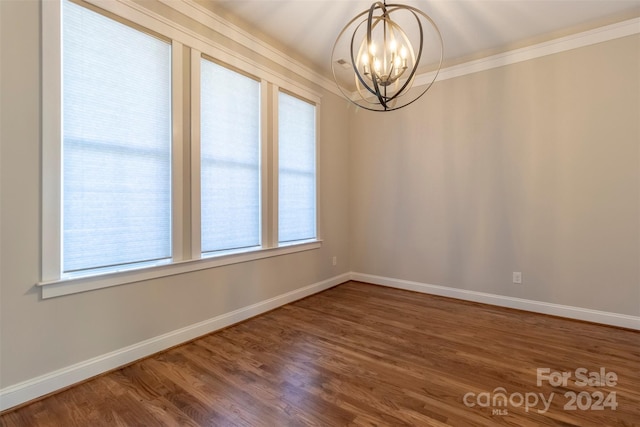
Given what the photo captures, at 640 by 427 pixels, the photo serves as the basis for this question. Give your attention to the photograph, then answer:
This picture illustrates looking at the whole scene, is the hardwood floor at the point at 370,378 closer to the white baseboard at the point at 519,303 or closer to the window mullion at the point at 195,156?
the white baseboard at the point at 519,303

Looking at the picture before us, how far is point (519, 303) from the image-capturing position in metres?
3.39

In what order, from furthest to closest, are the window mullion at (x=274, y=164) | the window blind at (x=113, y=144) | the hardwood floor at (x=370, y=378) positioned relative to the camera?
1. the window mullion at (x=274, y=164)
2. the window blind at (x=113, y=144)
3. the hardwood floor at (x=370, y=378)

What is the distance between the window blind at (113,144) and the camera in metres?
1.96

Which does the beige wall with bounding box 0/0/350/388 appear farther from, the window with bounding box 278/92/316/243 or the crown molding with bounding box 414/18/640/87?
the crown molding with bounding box 414/18/640/87

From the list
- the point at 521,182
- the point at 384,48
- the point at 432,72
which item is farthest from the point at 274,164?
the point at 521,182

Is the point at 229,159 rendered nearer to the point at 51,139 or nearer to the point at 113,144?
the point at 113,144

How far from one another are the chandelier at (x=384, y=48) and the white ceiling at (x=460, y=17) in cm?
16

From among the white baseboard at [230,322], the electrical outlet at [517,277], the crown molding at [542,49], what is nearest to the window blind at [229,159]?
the white baseboard at [230,322]

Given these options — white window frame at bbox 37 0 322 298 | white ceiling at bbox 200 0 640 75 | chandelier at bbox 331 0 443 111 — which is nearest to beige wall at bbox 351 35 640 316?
white ceiling at bbox 200 0 640 75

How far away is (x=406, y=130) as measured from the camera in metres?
4.11

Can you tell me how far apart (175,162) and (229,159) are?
1.82 feet

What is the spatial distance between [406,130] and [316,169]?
4.44ft

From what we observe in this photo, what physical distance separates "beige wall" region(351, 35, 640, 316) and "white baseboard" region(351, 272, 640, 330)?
67mm

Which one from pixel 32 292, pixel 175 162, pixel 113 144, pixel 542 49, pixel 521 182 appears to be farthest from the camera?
pixel 521 182
